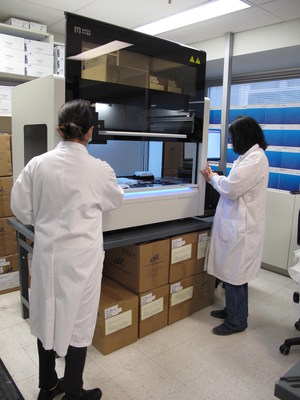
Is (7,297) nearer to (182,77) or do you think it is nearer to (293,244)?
(182,77)

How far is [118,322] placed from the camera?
209 centimetres

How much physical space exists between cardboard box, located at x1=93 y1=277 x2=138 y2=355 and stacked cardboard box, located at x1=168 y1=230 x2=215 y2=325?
344 millimetres

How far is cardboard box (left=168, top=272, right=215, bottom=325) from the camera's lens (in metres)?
2.42

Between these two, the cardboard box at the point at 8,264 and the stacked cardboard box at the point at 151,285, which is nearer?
the stacked cardboard box at the point at 151,285

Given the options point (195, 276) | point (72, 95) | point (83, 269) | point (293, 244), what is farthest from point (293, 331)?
point (72, 95)

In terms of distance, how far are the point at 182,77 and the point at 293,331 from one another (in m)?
1.97

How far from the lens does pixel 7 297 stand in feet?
9.14

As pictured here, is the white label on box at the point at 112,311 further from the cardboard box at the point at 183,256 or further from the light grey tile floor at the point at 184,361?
the cardboard box at the point at 183,256

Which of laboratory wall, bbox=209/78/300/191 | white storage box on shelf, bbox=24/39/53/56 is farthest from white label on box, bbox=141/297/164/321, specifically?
white storage box on shelf, bbox=24/39/53/56

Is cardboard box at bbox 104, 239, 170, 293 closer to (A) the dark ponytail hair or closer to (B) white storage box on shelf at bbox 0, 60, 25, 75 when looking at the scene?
(A) the dark ponytail hair

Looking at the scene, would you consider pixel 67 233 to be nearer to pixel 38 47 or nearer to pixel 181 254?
pixel 181 254

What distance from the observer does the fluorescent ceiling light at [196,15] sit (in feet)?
8.20

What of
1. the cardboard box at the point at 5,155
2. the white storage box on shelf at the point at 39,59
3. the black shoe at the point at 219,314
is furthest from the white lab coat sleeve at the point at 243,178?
the white storage box on shelf at the point at 39,59

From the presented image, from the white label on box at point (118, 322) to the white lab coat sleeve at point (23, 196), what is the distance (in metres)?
0.91
